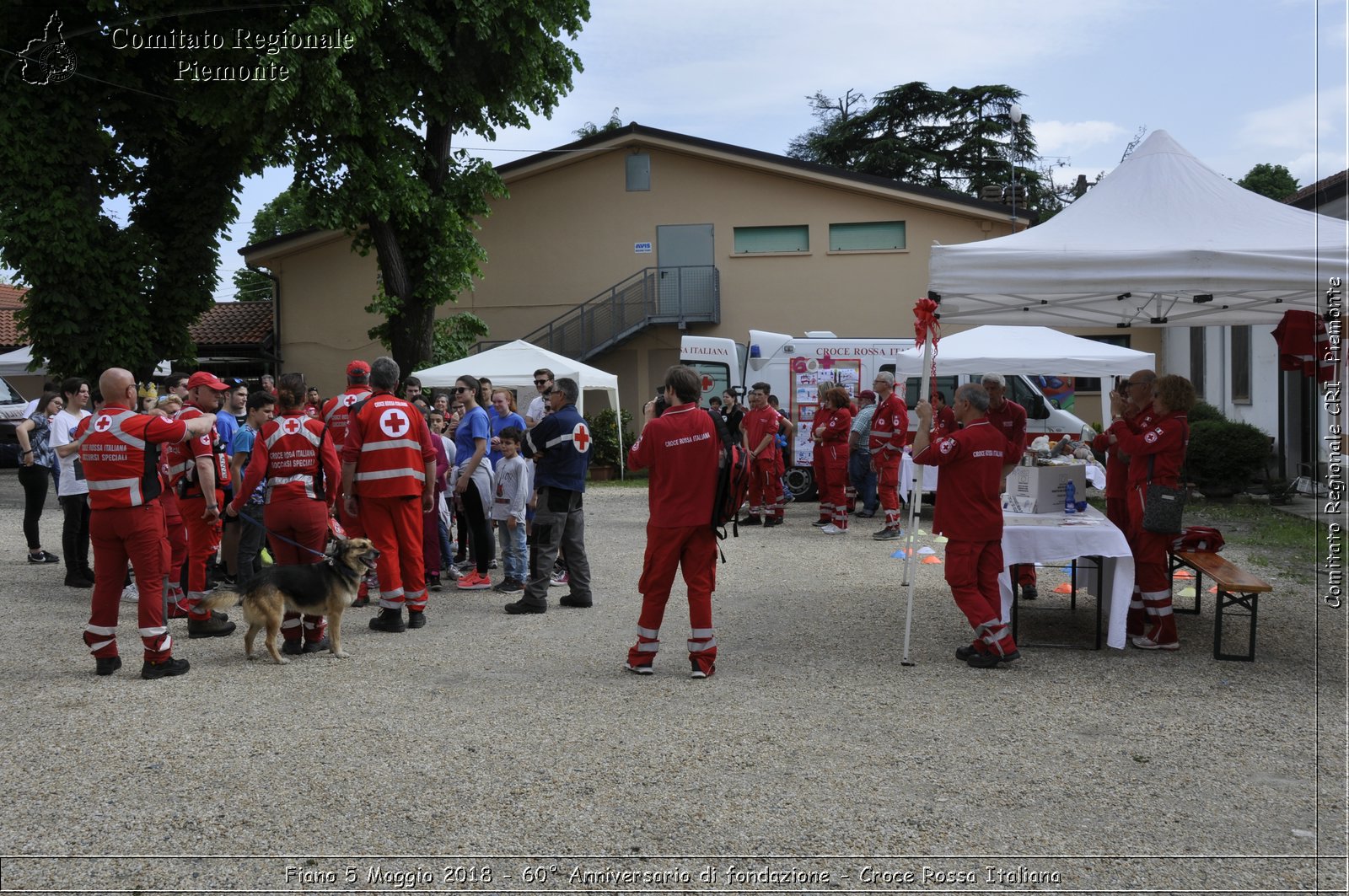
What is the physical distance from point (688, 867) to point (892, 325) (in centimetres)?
2481

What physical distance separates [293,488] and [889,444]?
8.20 m

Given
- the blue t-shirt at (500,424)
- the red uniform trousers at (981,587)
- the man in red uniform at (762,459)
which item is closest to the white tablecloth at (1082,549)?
the red uniform trousers at (981,587)

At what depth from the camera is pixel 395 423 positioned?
25.1 ft

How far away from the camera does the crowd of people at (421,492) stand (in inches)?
257

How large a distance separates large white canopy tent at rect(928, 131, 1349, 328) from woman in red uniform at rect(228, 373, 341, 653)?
4.57 meters

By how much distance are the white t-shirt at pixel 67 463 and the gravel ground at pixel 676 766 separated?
224 centimetres

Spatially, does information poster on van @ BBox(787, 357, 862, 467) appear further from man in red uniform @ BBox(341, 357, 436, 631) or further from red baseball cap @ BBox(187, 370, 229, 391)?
red baseball cap @ BBox(187, 370, 229, 391)

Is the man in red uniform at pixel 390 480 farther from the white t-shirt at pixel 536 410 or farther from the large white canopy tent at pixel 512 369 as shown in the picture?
the large white canopy tent at pixel 512 369

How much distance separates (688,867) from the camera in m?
3.89

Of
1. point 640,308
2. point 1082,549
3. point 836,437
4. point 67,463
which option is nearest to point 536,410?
point 836,437

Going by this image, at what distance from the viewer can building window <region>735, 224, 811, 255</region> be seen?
2797 cm

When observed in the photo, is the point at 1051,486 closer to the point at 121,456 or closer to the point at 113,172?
the point at 121,456

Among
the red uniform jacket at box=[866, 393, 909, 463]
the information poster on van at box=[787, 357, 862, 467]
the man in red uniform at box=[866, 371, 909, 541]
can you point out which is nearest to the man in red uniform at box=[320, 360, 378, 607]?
the man in red uniform at box=[866, 371, 909, 541]

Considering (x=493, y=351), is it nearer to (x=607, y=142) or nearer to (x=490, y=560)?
(x=490, y=560)
